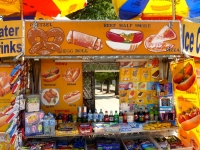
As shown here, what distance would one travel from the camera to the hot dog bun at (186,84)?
14.1 feet

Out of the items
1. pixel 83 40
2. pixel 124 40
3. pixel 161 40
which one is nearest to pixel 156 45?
pixel 161 40

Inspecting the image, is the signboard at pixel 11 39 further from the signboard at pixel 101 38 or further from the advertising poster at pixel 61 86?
the advertising poster at pixel 61 86

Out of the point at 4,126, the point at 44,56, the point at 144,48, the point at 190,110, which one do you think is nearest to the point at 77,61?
the point at 44,56

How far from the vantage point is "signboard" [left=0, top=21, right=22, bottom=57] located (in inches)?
162

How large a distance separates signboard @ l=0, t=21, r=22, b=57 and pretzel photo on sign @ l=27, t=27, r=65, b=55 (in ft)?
0.61

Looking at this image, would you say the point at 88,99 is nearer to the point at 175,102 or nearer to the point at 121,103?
the point at 121,103

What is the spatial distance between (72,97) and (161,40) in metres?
2.31

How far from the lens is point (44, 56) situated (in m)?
4.16

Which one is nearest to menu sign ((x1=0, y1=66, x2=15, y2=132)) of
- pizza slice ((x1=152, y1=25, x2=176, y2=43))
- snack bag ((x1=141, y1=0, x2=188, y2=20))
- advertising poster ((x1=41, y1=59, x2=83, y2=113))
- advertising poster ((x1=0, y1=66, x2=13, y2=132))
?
advertising poster ((x1=0, y1=66, x2=13, y2=132))

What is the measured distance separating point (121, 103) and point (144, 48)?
1.59 m

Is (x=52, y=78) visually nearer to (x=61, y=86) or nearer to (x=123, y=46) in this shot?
(x=61, y=86)

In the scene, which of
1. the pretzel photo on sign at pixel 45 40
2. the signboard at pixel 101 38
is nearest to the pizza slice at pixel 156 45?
the signboard at pixel 101 38

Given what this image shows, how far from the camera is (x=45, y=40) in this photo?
418 centimetres

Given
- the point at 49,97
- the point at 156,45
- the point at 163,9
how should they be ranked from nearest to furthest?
the point at 156,45 < the point at 49,97 < the point at 163,9
